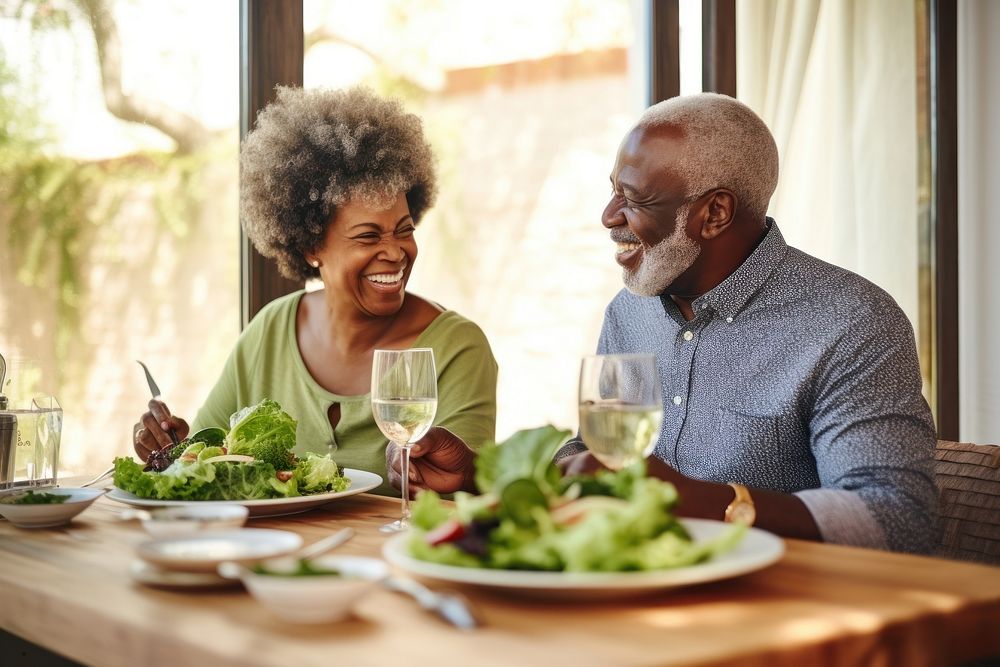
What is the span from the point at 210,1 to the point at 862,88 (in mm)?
2556

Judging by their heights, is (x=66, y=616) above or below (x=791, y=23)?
below

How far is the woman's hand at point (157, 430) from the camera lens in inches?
75.5

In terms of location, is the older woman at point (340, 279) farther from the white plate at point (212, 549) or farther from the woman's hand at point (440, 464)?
the white plate at point (212, 549)

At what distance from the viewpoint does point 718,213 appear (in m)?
1.94

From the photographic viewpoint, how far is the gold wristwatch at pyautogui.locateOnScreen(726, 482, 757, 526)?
1.40 m

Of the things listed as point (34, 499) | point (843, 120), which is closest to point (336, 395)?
point (34, 499)

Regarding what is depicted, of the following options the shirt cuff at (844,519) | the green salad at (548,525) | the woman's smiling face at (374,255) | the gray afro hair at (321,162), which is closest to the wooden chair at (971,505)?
the shirt cuff at (844,519)

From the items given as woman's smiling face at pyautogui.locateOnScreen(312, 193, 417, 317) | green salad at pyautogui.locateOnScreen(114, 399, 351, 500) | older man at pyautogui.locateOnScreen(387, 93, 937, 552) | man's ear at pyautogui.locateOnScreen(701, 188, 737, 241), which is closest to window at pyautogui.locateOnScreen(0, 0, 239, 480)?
woman's smiling face at pyautogui.locateOnScreen(312, 193, 417, 317)

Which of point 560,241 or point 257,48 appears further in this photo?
point 560,241

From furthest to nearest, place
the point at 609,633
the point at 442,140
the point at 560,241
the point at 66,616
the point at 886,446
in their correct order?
1. the point at 560,241
2. the point at 442,140
3. the point at 886,446
4. the point at 66,616
5. the point at 609,633

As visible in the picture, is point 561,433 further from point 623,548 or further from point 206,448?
point 206,448

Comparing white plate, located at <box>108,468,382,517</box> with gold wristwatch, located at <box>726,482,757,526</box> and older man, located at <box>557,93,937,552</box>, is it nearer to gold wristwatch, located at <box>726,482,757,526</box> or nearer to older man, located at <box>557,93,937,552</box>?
older man, located at <box>557,93,937,552</box>

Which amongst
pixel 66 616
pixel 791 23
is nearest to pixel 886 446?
pixel 66 616

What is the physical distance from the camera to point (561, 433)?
1056 mm
